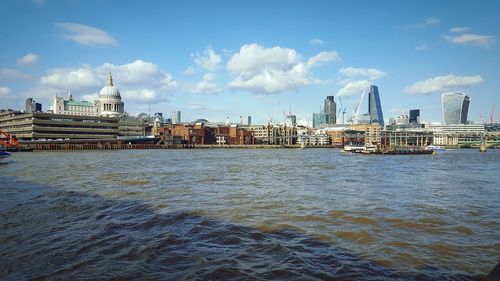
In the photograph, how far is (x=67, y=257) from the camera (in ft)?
29.2

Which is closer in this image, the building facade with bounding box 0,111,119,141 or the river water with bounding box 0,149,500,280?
the river water with bounding box 0,149,500,280

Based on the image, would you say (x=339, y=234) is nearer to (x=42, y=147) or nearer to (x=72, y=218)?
(x=72, y=218)

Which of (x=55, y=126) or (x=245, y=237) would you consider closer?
(x=245, y=237)

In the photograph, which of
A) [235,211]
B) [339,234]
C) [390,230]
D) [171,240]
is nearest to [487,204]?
[390,230]

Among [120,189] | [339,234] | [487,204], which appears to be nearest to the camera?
[339,234]

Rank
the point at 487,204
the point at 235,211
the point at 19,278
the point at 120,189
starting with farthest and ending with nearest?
the point at 120,189
the point at 487,204
the point at 235,211
the point at 19,278

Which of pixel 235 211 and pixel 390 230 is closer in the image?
pixel 390 230

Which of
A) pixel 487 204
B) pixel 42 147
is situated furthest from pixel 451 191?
pixel 42 147

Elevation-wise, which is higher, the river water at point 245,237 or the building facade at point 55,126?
the building facade at point 55,126

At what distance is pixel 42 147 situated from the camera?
4931 inches

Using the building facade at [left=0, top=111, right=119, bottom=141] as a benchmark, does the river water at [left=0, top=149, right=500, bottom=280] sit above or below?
below

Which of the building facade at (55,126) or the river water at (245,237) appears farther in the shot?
the building facade at (55,126)

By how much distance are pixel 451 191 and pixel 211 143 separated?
178 m

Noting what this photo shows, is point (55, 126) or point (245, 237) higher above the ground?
point (55, 126)
